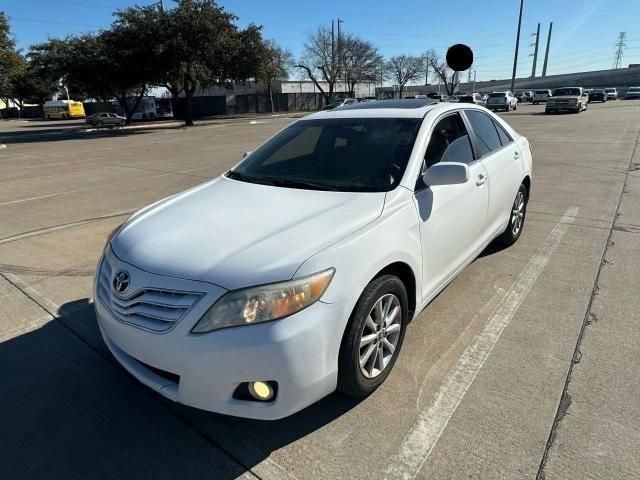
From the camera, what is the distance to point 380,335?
8.57 ft

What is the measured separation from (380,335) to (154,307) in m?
1.23

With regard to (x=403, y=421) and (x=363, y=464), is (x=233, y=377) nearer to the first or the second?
(x=363, y=464)

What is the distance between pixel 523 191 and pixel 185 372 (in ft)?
14.3

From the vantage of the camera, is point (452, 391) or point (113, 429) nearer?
point (113, 429)

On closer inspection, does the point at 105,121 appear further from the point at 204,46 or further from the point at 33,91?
the point at 33,91

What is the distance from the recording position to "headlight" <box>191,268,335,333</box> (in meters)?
2.07

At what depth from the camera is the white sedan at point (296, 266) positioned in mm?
2078

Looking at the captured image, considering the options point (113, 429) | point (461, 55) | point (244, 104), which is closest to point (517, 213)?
point (113, 429)

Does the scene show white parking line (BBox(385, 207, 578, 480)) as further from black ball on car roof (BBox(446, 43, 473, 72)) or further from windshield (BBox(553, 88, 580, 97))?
windshield (BBox(553, 88, 580, 97))

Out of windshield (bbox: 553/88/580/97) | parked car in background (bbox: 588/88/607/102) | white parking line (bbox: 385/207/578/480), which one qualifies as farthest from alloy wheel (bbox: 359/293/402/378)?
parked car in background (bbox: 588/88/607/102)

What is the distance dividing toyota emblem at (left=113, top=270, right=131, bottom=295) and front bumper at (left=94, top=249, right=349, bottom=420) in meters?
0.12

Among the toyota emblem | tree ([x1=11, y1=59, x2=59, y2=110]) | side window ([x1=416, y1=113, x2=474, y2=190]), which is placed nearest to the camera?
the toyota emblem

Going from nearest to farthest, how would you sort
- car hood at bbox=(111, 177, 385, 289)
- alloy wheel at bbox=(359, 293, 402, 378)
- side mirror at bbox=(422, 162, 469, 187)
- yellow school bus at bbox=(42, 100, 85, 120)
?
car hood at bbox=(111, 177, 385, 289) → alloy wheel at bbox=(359, 293, 402, 378) → side mirror at bbox=(422, 162, 469, 187) → yellow school bus at bbox=(42, 100, 85, 120)

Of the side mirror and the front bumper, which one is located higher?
the side mirror
